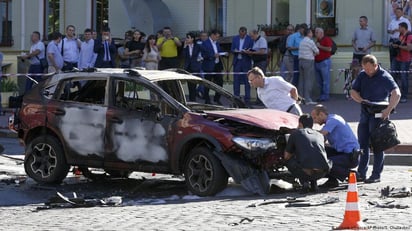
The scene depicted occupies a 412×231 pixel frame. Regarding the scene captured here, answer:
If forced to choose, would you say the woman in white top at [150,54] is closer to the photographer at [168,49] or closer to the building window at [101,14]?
the photographer at [168,49]

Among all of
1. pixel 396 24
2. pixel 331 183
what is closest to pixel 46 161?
pixel 331 183

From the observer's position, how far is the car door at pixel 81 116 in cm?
1277

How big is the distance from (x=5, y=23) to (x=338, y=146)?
71.6 feet

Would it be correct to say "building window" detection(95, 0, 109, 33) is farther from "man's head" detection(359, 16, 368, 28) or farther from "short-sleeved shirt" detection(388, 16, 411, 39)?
"short-sleeved shirt" detection(388, 16, 411, 39)

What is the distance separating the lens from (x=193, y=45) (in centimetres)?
2336

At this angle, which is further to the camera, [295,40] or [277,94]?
[295,40]

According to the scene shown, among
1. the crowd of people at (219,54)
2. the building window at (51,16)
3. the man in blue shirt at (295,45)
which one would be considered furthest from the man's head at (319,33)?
the building window at (51,16)

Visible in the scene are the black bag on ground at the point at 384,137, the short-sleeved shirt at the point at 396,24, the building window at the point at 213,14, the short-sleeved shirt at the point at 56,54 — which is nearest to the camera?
the black bag on ground at the point at 384,137

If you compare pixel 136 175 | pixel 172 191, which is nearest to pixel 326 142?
pixel 172 191

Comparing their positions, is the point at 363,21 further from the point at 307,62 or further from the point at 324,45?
the point at 307,62

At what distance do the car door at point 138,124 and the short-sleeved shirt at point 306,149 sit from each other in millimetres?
1585

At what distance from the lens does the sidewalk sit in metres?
15.8

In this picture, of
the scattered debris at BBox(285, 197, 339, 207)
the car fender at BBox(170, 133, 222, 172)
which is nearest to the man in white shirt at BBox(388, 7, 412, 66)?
the car fender at BBox(170, 133, 222, 172)

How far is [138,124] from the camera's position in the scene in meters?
12.4
